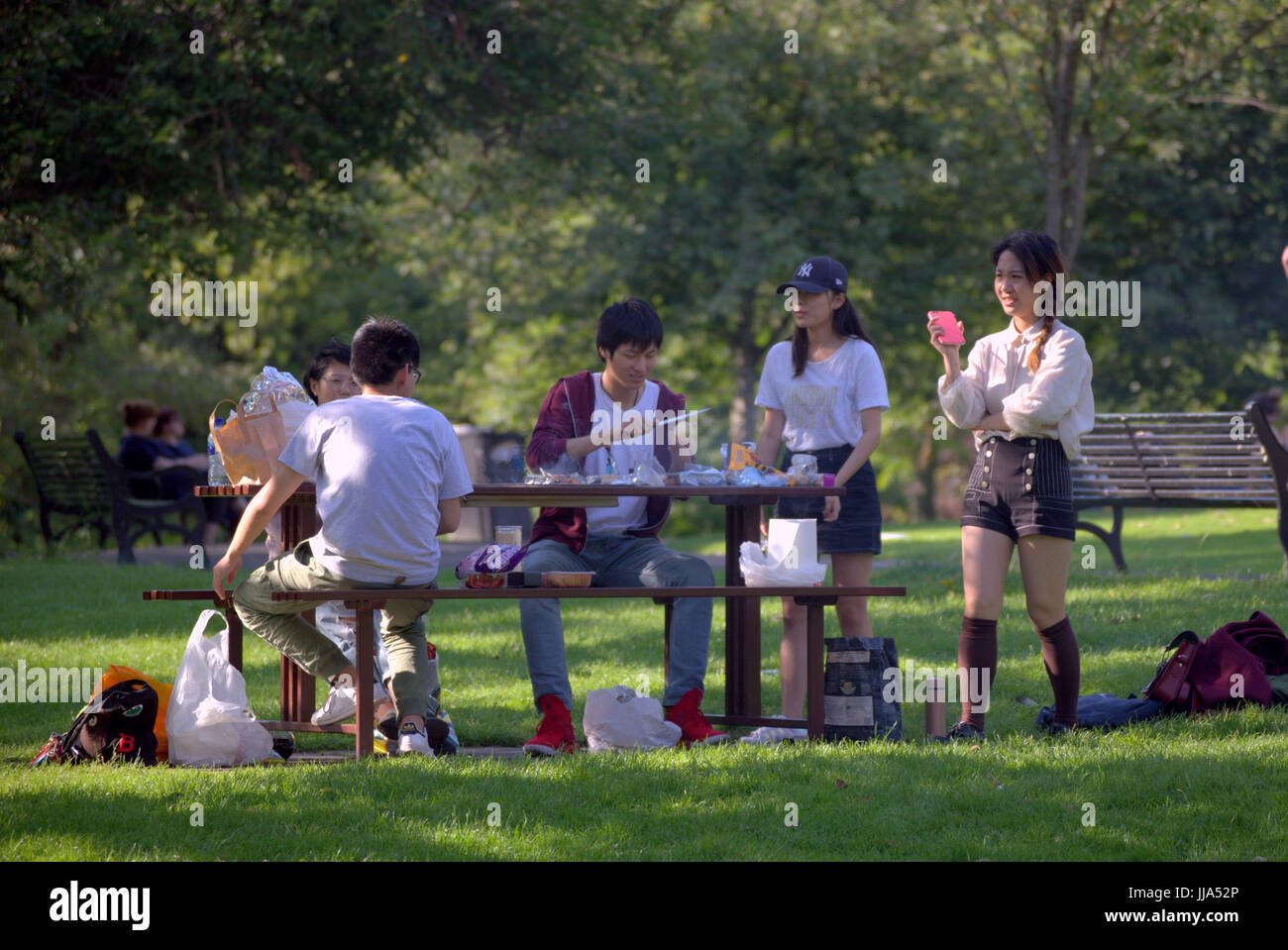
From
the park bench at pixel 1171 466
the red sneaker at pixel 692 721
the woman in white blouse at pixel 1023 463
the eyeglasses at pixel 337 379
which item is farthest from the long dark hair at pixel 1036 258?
the park bench at pixel 1171 466

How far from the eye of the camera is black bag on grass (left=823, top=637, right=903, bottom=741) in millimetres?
6012

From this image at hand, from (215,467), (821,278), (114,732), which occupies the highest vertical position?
(821,278)

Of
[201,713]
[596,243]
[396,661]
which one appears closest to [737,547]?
[396,661]

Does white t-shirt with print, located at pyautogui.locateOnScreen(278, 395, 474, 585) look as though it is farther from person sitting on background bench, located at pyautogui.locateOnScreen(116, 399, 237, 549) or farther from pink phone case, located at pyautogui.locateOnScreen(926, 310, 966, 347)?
person sitting on background bench, located at pyautogui.locateOnScreen(116, 399, 237, 549)

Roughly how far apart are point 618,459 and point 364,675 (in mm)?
1394

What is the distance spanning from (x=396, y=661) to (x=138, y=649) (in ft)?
9.51

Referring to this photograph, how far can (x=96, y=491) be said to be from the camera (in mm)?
12930

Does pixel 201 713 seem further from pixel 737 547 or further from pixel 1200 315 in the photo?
pixel 1200 315

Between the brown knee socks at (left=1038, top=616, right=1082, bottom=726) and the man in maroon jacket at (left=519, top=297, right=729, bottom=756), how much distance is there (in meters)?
1.33

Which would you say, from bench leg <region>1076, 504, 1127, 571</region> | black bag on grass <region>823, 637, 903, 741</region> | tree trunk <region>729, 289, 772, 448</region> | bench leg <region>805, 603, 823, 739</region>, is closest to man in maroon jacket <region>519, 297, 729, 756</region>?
bench leg <region>805, 603, 823, 739</region>

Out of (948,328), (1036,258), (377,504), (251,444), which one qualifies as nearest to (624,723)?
(377,504)

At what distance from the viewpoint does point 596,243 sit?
24.2 metres

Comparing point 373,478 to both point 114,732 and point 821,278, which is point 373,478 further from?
point 821,278

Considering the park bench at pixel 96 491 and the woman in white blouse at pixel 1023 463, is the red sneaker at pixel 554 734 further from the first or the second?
the park bench at pixel 96 491
